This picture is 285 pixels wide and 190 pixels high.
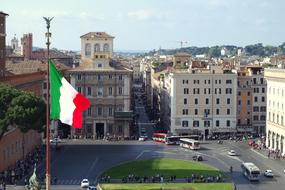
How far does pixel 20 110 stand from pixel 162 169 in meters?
17.8

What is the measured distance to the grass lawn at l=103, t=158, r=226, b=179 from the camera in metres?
60.2

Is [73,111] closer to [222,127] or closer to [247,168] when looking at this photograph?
[247,168]

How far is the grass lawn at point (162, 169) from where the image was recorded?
197 ft

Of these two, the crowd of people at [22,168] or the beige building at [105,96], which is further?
the beige building at [105,96]

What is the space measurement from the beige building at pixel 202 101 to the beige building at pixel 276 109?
803 cm

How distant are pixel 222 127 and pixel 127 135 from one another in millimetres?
13782

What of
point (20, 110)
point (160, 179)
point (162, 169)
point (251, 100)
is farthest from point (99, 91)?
point (20, 110)

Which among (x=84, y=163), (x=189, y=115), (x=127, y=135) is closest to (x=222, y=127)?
(x=189, y=115)

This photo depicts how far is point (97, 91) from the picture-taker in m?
88.6

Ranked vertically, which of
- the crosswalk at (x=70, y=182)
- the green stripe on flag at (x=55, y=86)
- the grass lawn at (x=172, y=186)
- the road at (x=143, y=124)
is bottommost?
the crosswalk at (x=70, y=182)

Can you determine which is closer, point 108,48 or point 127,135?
point 127,135

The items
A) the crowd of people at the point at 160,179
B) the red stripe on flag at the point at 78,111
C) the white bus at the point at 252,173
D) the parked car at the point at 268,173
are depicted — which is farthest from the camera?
the parked car at the point at 268,173

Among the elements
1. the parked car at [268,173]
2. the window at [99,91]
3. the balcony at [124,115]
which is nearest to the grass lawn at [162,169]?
the parked car at [268,173]

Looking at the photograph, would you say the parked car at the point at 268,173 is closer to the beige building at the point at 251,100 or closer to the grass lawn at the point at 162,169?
the grass lawn at the point at 162,169
